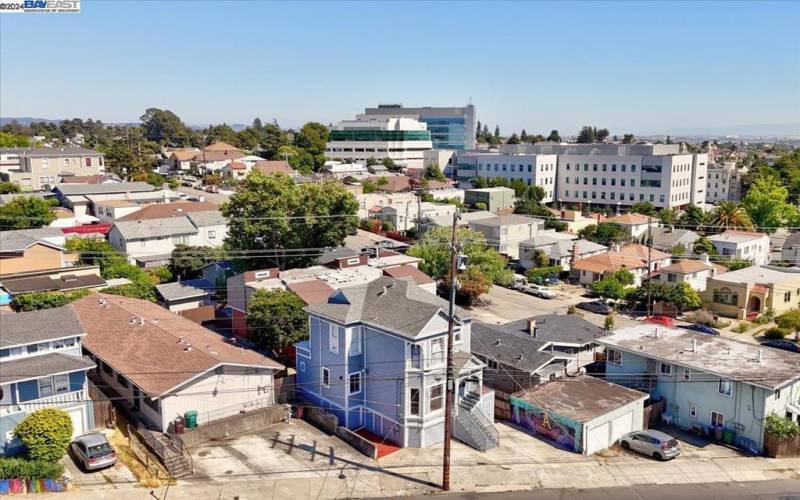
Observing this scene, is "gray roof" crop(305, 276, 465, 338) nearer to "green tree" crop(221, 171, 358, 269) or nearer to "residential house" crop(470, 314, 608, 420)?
"residential house" crop(470, 314, 608, 420)

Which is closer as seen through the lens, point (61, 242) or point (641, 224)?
point (61, 242)

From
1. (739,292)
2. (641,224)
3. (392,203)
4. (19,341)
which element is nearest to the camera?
(19,341)

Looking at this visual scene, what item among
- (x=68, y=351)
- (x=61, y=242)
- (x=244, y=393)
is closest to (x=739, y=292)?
(x=244, y=393)

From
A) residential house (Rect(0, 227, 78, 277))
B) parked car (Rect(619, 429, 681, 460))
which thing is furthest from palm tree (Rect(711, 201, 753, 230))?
residential house (Rect(0, 227, 78, 277))

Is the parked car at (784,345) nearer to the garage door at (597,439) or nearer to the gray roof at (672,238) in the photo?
the garage door at (597,439)

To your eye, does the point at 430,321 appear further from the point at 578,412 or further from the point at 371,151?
the point at 371,151
